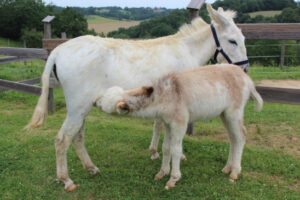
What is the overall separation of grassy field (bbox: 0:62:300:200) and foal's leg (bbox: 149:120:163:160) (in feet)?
0.61

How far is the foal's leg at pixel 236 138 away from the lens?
12.3ft

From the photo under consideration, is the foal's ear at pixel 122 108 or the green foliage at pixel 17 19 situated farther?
the green foliage at pixel 17 19

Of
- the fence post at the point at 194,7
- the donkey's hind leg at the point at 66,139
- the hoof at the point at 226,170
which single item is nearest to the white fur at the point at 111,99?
the donkey's hind leg at the point at 66,139

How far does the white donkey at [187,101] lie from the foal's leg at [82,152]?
0.98 meters

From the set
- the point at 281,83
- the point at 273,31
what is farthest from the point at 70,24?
the point at 273,31

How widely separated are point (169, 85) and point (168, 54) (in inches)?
24.5

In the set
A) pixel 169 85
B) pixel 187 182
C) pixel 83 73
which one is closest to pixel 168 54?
pixel 169 85

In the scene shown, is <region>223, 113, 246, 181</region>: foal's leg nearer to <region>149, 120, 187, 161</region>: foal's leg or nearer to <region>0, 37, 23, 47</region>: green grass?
<region>149, 120, 187, 161</region>: foal's leg

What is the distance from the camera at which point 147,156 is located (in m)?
4.75

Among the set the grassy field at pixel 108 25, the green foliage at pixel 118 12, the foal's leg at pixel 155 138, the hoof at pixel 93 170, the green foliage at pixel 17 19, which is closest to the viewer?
the hoof at pixel 93 170

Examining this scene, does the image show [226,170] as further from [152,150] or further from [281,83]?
[281,83]

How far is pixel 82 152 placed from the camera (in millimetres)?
4109

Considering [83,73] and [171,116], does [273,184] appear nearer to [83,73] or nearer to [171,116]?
[171,116]

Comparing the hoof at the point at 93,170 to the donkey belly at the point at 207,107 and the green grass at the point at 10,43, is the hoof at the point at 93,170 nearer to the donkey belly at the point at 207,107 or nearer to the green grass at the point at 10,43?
the donkey belly at the point at 207,107
